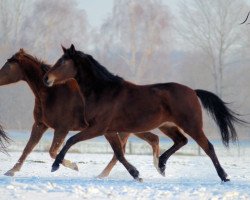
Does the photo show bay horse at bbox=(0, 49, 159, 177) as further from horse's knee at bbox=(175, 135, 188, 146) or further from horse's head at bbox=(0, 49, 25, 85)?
horse's knee at bbox=(175, 135, 188, 146)

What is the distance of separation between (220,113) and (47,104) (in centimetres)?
305

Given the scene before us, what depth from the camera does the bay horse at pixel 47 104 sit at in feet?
33.8

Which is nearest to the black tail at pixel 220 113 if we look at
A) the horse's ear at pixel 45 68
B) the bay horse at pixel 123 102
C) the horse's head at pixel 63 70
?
the bay horse at pixel 123 102

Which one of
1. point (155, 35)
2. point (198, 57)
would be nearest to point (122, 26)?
point (155, 35)

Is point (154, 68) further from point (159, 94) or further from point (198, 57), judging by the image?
point (159, 94)

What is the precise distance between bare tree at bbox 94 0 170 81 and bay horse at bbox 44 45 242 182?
28469mm

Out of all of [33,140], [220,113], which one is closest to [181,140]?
[220,113]

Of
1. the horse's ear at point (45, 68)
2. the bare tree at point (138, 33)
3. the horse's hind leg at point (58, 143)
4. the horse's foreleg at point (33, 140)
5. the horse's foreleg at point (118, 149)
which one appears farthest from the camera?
the bare tree at point (138, 33)

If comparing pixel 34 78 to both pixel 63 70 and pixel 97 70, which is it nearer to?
pixel 63 70

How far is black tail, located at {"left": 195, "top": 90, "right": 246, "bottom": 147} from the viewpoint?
35.3 feet

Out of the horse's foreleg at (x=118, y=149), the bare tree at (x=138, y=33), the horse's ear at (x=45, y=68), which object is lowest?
the horse's foreleg at (x=118, y=149)

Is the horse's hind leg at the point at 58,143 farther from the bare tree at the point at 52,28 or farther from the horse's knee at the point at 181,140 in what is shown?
the bare tree at the point at 52,28

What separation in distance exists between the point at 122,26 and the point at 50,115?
29.1m

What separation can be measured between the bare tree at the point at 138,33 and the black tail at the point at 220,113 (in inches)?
1083
